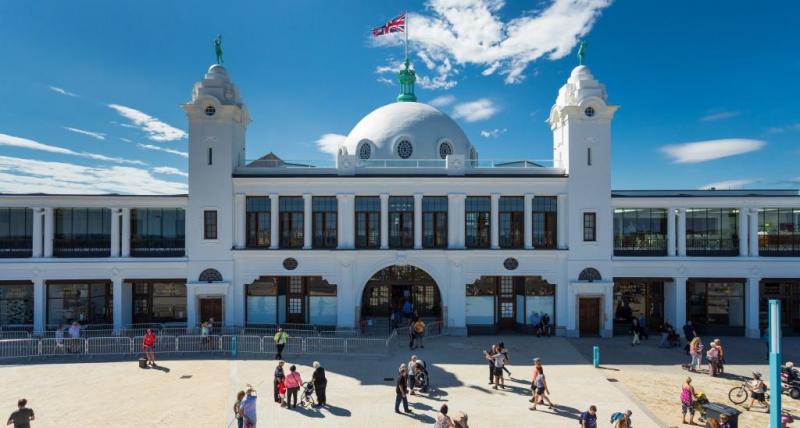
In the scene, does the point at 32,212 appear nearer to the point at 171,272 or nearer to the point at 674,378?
the point at 171,272

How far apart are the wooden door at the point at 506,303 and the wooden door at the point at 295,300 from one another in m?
13.1

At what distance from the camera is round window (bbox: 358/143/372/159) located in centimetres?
3428

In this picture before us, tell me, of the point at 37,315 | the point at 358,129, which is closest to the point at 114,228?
the point at 37,315

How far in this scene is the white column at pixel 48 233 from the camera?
27.7 metres

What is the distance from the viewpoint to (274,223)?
28203 millimetres

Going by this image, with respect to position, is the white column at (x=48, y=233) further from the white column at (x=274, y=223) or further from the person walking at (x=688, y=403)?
the person walking at (x=688, y=403)

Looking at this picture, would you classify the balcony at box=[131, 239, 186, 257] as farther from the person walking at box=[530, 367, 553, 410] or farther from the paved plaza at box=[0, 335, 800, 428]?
the person walking at box=[530, 367, 553, 410]

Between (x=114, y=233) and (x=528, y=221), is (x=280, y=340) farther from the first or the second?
(x=528, y=221)

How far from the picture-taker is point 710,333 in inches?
1133

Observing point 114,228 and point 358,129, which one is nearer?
point 114,228

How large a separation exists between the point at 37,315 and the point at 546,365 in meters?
30.8

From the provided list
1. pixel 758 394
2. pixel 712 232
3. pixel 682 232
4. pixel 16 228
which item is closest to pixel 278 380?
pixel 758 394

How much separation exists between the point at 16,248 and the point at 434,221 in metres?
27.4

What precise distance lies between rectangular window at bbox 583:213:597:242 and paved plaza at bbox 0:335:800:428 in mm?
7136
